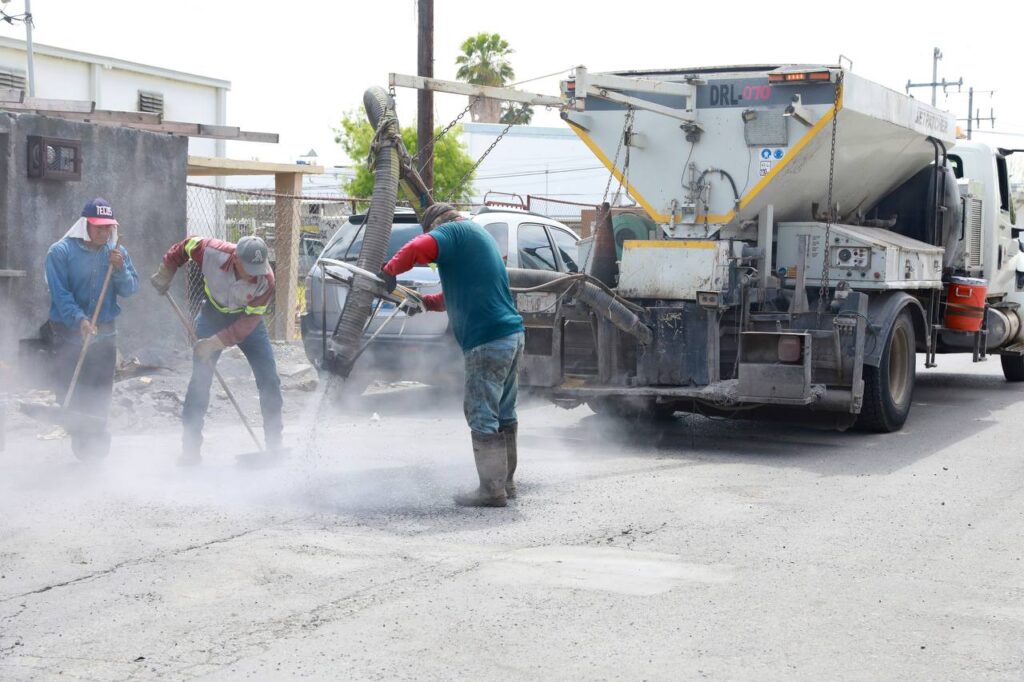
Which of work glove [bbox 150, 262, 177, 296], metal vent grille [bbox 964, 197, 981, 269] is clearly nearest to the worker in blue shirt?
work glove [bbox 150, 262, 177, 296]

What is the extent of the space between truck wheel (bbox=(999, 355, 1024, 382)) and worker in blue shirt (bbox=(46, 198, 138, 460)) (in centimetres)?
1044

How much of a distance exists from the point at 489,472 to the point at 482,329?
822 millimetres

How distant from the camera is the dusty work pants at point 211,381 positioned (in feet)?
26.1

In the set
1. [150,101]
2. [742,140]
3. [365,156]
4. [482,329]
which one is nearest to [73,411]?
[482,329]

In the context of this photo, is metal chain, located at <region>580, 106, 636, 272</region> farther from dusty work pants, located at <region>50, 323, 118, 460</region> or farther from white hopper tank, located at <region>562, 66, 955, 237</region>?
dusty work pants, located at <region>50, 323, 118, 460</region>

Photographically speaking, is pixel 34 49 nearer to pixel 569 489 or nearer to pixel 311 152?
pixel 569 489

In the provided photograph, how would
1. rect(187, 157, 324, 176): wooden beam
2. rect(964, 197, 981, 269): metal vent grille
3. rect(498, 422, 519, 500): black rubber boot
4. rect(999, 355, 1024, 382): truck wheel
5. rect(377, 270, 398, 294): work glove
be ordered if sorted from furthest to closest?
rect(187, 157, 324, 176): wooden beam → rect(999, 355, 1024, 382): truck wheel → rect(964, 197, 981, 269): metal vent grille → rect(498, 422, 519, 500): black rubber boot → rect(377, 270, 398, 294): work glove

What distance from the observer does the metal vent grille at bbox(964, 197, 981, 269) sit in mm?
11969

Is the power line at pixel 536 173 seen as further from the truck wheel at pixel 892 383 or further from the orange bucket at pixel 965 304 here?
the truck wheel at pixel 892 383

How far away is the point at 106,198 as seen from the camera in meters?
11.6

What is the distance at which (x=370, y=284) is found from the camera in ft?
22.6

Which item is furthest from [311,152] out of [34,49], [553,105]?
[553,105]

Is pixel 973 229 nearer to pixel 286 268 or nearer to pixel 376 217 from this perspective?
pixel 376 217

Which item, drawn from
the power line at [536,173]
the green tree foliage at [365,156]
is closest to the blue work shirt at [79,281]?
the green tree foliage at [365,156]
